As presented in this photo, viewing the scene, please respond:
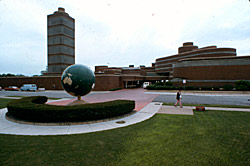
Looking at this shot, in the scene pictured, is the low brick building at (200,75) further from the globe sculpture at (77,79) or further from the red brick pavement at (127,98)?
the globe sculpture at (77,79)

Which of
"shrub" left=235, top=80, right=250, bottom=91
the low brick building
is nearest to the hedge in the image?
the low brick building

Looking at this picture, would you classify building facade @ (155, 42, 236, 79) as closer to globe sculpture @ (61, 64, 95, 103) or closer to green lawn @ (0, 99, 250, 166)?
globe sculpture @ (61, 64, 95, 103)

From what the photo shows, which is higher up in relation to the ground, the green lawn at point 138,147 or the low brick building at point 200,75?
the low brick building at point 200,75

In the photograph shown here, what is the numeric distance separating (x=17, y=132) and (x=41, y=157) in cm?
371

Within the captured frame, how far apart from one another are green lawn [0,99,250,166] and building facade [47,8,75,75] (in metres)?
45.0

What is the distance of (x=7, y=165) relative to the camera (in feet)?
14.2

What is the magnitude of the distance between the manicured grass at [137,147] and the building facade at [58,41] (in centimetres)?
4493

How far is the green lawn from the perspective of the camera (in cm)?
465

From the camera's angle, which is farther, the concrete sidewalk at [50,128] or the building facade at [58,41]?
the building facade at [58,41]

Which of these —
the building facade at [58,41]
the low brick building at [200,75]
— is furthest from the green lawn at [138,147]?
the building facade at [58,41]

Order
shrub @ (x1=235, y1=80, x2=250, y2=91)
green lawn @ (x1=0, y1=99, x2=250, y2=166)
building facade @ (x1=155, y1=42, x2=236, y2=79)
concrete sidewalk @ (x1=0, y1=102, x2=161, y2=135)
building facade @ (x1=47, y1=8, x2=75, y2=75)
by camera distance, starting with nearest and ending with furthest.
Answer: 1. green lawn @ (x1=0, y1=99, x2=250, y2=166)
2. concrete sidewalk @ (x1=0, y1=102, x2=161, y2=135)
3. shrub @ (x1=235, y1=80, x2=250, y2=91)
4. building facade @ (x1=155, y1=42, x2=236, y2=79)
5. building facade @ (x1=47, y1=8, x2=75, y2=75)

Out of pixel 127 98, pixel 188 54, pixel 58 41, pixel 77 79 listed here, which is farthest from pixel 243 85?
pixel 58 41

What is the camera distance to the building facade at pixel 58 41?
47344 mm

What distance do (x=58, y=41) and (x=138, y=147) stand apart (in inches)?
1974
